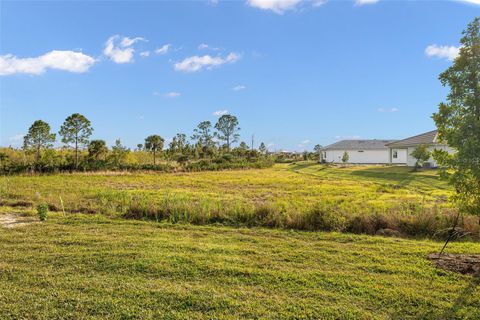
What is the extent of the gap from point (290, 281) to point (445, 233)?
12.3ft

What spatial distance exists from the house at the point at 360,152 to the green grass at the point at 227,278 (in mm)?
37585

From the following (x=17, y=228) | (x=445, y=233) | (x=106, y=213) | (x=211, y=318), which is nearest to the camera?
(x=211, y=318)

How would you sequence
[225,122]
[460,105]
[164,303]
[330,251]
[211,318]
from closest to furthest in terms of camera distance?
1. [211,318]
2. [164,303]
3. [460,105]
4. [330,251]
5. [225,122]

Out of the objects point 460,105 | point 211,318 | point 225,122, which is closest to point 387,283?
point 211,318

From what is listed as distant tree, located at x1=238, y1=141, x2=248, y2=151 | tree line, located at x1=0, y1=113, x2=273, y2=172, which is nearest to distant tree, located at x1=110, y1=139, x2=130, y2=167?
tree line, located at x1=0, y1=113, x2=273, y2=172

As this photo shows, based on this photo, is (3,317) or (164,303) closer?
(3,317)

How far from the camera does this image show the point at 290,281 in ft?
11.4

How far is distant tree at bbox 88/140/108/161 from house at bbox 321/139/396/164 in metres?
28.4

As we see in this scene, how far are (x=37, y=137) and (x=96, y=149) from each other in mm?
4305

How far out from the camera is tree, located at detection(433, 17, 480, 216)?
3365mm

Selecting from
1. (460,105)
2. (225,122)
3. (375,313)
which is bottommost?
(375,313)

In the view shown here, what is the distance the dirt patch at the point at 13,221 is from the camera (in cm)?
626

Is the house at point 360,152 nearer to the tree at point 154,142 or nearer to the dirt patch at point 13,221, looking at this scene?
the tree at point 154,142

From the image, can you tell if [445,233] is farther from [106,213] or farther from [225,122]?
[225,122]
